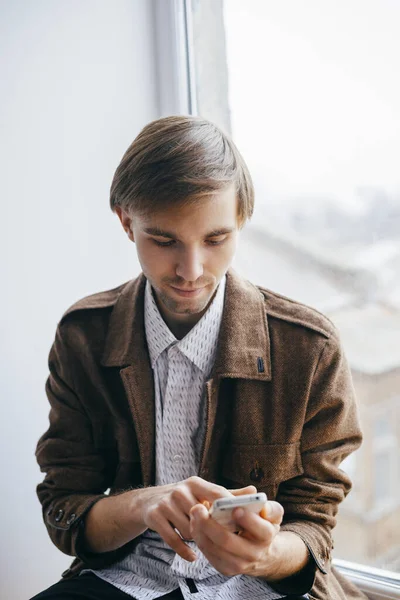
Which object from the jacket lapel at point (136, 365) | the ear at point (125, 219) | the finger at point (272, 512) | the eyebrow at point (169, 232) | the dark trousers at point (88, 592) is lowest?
the dark trousers at point (88, 592)

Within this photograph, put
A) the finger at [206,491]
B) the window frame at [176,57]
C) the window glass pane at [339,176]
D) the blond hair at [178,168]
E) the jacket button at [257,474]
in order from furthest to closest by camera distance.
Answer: the window frame at [176,57], the window glass pane at [339,176], the jacket button at [257,474], the blond hair at [178,168], the finger at [206,491]

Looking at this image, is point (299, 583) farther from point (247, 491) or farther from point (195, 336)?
point (195, 336)

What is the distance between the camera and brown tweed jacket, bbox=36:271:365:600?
4.11 ft

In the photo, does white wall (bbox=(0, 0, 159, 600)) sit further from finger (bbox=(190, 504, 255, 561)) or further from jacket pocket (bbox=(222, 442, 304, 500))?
finger (bbox=(190, 504, 255, 561))

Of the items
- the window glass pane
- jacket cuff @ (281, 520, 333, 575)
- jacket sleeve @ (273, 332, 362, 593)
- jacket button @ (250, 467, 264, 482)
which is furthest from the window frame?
jacket cuff @ (281, 520, 333, 575)

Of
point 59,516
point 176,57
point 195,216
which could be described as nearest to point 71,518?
point 59,516

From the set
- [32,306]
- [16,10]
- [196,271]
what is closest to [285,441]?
[196,271]

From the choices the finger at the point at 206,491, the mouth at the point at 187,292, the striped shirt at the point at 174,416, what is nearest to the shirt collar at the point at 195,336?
the striped shirt at the point at 174,416

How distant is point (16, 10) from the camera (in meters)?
1.53

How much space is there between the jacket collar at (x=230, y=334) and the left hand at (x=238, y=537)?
1.02 feet

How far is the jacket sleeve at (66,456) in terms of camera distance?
131 cm

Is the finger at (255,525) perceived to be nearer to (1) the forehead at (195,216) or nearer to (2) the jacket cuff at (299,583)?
(2) the jacket cuff at (299,583)

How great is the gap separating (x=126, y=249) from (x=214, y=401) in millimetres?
702

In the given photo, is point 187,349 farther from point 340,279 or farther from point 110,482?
point 340,279
